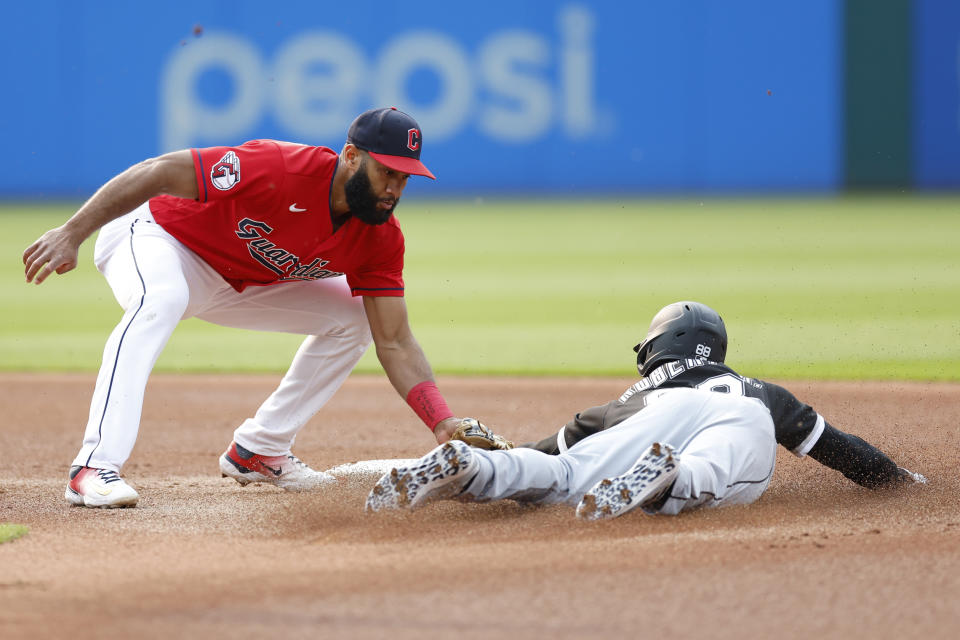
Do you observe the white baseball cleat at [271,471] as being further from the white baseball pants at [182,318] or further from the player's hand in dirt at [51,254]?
the player's hand in dirt at [51,254]

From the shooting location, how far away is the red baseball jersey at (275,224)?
13.4ft

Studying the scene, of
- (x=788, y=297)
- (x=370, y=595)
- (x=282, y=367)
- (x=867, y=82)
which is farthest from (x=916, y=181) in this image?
(x=370, y=595)

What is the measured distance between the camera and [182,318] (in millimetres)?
4195

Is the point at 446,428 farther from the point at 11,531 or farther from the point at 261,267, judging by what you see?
the point at 11,531

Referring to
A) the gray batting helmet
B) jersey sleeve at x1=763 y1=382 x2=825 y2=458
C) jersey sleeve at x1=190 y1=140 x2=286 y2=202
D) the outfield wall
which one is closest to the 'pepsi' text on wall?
the outfield wall

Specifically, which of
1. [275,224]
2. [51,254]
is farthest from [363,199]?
[51,254]

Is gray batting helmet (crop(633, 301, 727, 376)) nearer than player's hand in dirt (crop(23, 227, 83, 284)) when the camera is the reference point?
No

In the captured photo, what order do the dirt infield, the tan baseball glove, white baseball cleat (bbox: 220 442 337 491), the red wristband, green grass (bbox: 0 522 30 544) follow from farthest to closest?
1. white baseball cleat (bbox: 220 442 337 491)
2. the red wristband
3. the tan baseball glove
4. green grass (bbox: 0 522 30 544)
5. the dirt infield

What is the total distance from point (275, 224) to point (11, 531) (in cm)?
135

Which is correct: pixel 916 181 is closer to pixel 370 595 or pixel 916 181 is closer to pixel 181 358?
pixel 181 358

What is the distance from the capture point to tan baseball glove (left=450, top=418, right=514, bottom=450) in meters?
3.79

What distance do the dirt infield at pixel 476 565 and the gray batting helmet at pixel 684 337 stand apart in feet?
1.81

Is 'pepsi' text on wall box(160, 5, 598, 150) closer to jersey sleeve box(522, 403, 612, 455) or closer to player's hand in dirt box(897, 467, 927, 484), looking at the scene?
player's hand in dirt box(897, 467, 927, 484)

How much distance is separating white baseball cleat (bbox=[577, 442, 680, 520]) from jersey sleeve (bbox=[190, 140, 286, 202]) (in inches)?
64.4
